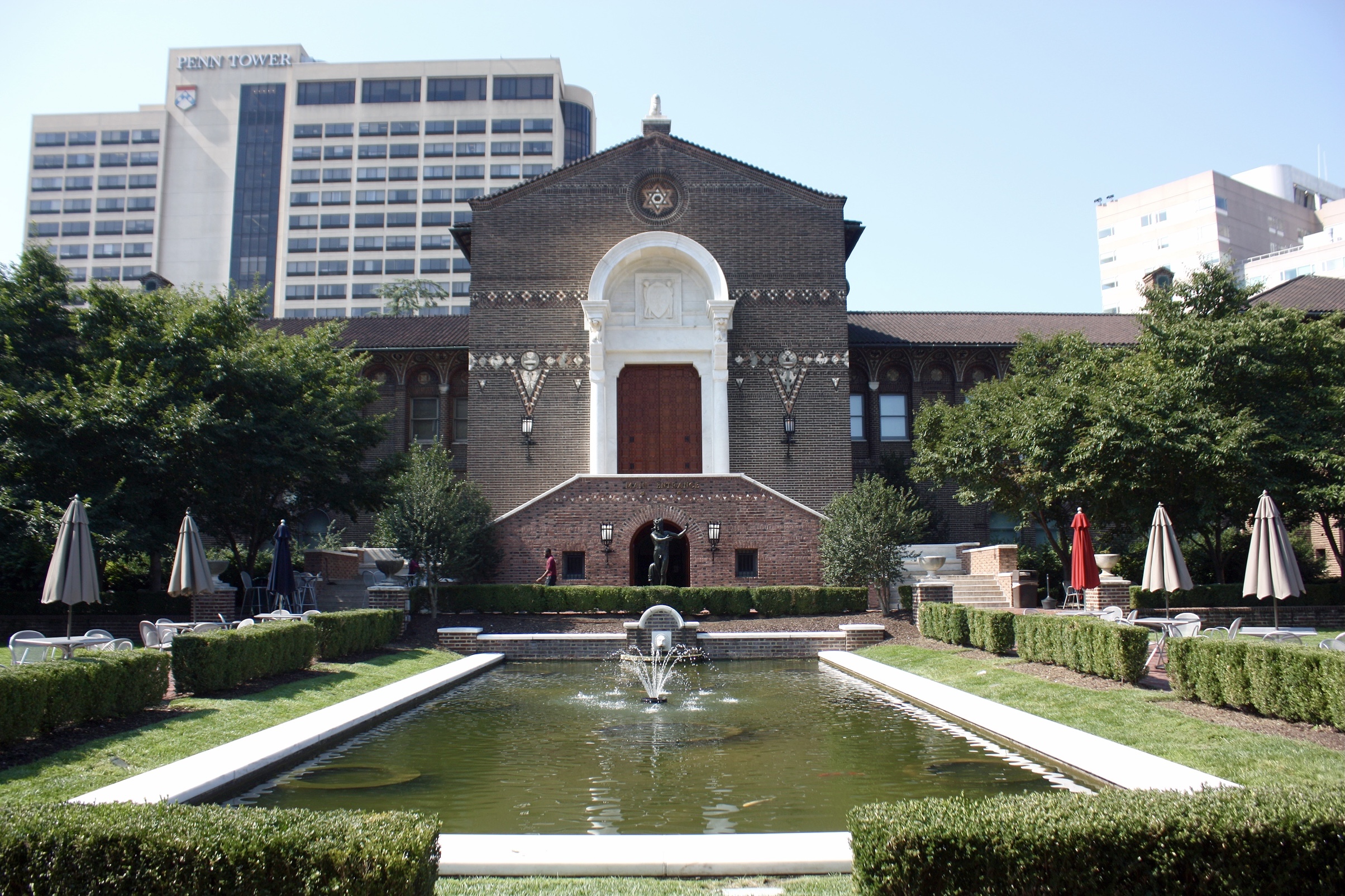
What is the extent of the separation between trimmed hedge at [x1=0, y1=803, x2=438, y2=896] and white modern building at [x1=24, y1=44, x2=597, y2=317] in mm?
89229

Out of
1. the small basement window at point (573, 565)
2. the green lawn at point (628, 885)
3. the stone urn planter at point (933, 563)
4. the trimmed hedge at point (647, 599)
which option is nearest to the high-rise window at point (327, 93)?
the small basement window at point (573, 565)

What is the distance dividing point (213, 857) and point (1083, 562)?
18.5 meters

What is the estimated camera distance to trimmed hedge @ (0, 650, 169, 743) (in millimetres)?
9375

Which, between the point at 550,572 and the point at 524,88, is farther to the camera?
the point at 524,88

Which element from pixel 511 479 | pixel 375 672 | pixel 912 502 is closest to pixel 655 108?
pixel 511 479

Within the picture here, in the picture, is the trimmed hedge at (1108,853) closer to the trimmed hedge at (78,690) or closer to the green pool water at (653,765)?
the green pool water at (653,765)

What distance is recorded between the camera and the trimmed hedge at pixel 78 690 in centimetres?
938

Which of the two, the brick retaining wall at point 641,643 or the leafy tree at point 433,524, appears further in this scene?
the leafy tree at point 433,524

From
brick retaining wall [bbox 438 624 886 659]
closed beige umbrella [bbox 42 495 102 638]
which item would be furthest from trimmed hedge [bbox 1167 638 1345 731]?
closed beige umbrella [bbox 42 495 102 638]

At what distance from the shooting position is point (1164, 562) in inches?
626

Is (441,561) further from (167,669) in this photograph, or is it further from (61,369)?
(167,669)

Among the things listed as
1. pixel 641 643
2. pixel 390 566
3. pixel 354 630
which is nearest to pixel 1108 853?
pixel 354 630

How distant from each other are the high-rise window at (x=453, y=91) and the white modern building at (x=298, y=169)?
118 millimetres

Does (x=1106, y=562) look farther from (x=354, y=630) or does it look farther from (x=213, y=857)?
(x=213, y=857)
